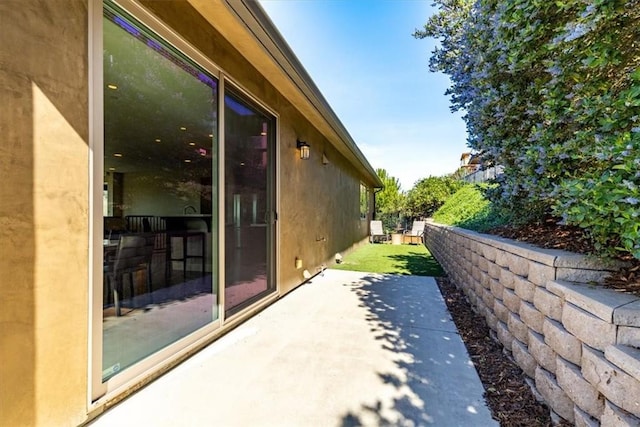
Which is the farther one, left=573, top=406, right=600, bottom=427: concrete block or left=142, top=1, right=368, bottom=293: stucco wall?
left=142, top=1, right=368, bottom=293: stucco wall

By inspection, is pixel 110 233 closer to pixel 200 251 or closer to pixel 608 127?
pixel 200 251

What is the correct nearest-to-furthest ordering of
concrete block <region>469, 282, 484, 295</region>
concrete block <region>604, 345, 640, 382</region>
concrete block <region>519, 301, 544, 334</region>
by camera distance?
concrete block <region>604, 345, 640, 382</region>
concrete block <region>519, 301, 544, 334</region>
concrete block <region>469, 282, 484, 295</region>

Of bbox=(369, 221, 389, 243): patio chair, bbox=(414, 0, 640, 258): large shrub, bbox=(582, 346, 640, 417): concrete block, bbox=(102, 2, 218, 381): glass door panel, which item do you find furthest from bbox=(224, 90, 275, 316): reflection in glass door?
bbox=(369, 221, 389, 243): patio chair

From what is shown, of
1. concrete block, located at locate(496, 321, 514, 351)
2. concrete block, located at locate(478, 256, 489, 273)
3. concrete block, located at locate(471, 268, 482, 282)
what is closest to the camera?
concrete block, located at locate(496, 321, 514, 351)

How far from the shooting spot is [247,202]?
3.71m

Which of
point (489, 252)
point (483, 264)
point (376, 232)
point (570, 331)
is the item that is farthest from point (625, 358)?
point (376, 232)

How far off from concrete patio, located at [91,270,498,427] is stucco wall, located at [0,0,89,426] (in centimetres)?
49

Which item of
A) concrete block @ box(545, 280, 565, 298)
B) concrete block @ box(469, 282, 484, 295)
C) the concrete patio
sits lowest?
the concrete patio

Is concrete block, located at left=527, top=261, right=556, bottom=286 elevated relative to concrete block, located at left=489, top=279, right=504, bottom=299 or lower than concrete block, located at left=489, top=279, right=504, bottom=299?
elevated

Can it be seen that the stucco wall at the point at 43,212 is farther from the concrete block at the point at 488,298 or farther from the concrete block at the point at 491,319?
the concrete block at the point at 488,298

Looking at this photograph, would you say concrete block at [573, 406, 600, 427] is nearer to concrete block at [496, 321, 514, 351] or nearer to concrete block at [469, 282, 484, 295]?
concrete block at [496, 321, 514, 351]

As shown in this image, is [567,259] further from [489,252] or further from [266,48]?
[266,48]

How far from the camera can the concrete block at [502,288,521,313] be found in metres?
2.50

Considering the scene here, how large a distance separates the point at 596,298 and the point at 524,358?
0.94 meters
